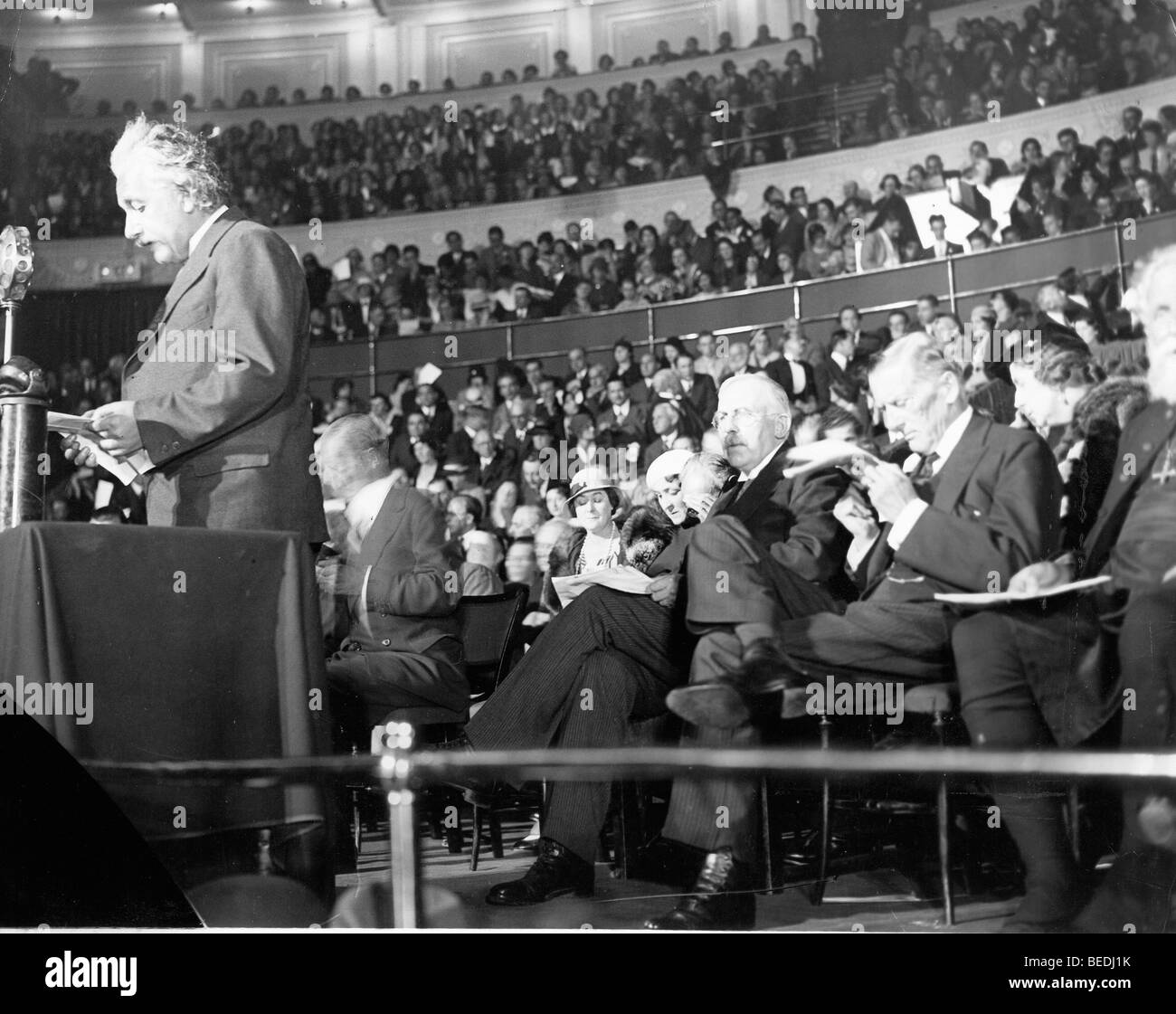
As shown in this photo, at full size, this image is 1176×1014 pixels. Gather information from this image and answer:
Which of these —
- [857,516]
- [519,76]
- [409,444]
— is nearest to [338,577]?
[857,516]

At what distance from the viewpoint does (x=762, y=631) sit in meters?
2.62

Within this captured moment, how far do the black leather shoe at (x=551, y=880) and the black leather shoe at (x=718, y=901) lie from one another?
178mm

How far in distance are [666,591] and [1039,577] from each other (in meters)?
0.74

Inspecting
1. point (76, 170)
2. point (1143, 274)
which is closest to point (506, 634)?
point (1143, 274)

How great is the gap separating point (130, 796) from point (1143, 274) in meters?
2.28

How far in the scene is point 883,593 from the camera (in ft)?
8.78

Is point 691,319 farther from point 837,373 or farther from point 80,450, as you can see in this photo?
point 80,450

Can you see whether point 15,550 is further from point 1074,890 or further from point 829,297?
point 829,297

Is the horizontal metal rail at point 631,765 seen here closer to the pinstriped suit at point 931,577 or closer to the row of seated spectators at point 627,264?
the pinstriped suit at point 931,577

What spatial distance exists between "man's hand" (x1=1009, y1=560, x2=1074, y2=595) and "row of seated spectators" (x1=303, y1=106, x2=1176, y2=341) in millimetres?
2692

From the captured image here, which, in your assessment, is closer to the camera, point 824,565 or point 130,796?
point 130,796

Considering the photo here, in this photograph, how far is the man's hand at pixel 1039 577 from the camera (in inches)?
100

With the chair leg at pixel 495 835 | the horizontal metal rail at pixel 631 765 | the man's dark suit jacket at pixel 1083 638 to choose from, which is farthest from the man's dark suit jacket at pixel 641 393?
the horizontal metal rail at pixel 631 765

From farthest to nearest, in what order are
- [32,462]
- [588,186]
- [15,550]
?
[588,186] < [32,462] < [15,550]
